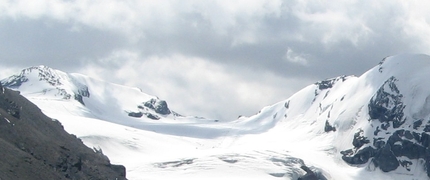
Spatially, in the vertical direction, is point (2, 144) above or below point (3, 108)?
below

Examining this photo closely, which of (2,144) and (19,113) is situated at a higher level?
(19,113)

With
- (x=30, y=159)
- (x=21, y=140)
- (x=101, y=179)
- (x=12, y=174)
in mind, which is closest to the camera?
(x=12, y=174)

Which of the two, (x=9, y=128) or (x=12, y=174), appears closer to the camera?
(x=12, y=174)

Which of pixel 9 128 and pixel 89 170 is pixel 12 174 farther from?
pixel 89 170

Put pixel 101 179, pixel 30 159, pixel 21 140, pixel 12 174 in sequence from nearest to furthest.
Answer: pixel 12 174, pixel 30 159, pixel 21 140, pixel 101 179

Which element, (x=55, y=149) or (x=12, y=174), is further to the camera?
(x=55, y=149)

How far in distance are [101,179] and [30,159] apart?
2974 centimetres

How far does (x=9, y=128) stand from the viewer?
592 feet

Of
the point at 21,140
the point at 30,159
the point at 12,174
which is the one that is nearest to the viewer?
the point at 12,174

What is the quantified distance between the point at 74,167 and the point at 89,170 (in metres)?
10.1

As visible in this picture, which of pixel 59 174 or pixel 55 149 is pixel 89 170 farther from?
pixel 59 174

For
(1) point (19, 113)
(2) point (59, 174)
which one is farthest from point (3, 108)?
(2) point (59, 174)

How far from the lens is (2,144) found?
163 m

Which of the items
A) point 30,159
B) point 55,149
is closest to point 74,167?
point 55,149
